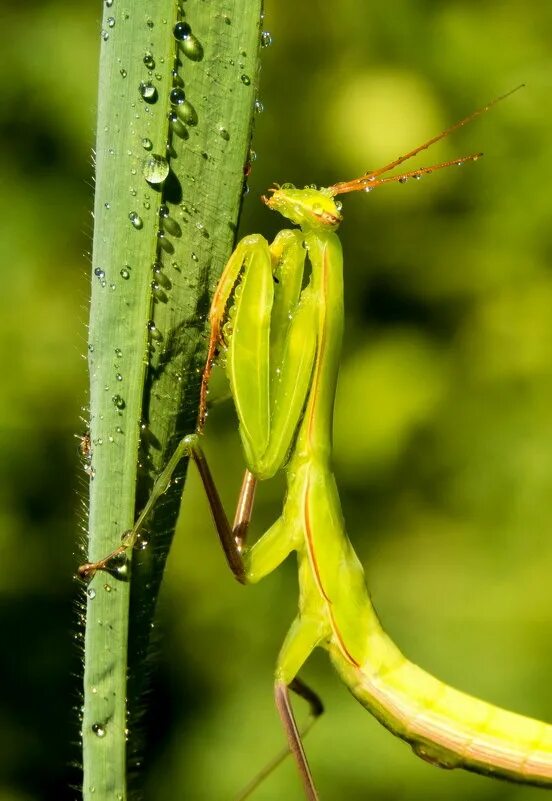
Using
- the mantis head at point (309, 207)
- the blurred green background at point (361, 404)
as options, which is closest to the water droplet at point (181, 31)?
the mantis head at point (309, 207)

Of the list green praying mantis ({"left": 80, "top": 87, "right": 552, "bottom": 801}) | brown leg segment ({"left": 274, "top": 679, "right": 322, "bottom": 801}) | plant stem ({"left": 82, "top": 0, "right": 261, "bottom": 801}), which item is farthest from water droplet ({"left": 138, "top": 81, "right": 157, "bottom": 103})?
brown leg segment ({"left": 274, "top": 679, "right": 322, "bottom": 801})

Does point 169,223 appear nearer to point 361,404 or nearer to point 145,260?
point 145,260

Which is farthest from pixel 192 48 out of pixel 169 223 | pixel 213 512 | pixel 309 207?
pixel 213 512

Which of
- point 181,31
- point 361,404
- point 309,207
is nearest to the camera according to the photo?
point 181,31

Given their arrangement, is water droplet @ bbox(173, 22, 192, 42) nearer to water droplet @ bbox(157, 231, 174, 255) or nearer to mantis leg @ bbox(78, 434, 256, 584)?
water droplet @ bbox(157, 231, 174, 255)

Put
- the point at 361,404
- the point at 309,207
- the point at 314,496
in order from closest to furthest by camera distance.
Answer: the point at 309,207, the point at 314,496, the point at 361,404

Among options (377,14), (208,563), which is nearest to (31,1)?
(377,14)
